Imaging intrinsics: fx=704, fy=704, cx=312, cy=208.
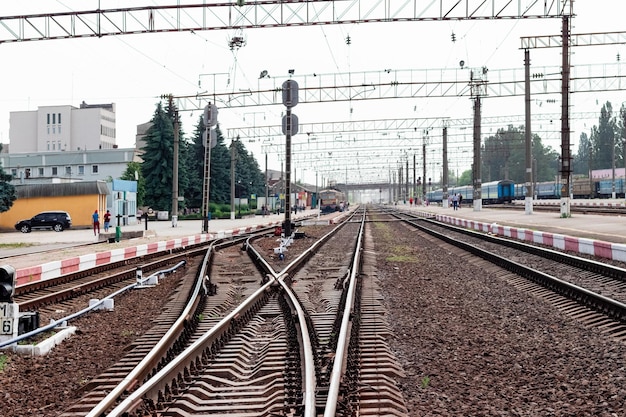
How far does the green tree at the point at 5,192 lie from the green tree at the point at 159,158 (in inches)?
941

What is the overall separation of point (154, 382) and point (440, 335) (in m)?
4.08

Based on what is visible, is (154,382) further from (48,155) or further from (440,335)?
(48,155)

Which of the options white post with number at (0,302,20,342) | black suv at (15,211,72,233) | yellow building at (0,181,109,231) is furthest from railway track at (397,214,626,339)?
yellow building at (0,181,109,231)

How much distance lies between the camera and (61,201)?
5006 centimetres

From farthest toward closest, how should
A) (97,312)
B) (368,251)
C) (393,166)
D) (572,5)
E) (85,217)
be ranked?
1. (393,166)
2. (85,217)
3. (572,5)
4. (368,251)
5. (97,312)

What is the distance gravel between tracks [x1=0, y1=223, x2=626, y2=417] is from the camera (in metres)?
5.72

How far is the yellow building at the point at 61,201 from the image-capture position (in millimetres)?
49438

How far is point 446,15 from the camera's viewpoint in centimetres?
2409

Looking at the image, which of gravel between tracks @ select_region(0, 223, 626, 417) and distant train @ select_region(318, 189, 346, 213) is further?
distant train @ select_region(318, 189, 346, 213)

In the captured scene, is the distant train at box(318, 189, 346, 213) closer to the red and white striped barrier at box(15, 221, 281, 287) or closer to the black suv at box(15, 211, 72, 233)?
the black suv at box(15, 211, 72, 233)

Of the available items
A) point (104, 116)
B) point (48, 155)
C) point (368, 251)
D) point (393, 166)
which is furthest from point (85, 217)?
point (393, 166)

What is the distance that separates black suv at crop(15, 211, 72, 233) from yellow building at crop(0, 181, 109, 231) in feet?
7.00

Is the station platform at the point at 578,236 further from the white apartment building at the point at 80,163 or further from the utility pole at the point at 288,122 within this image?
the white apartment building at the point at 80,163

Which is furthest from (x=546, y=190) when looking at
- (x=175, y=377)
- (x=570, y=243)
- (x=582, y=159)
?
(x=175, y=377)
